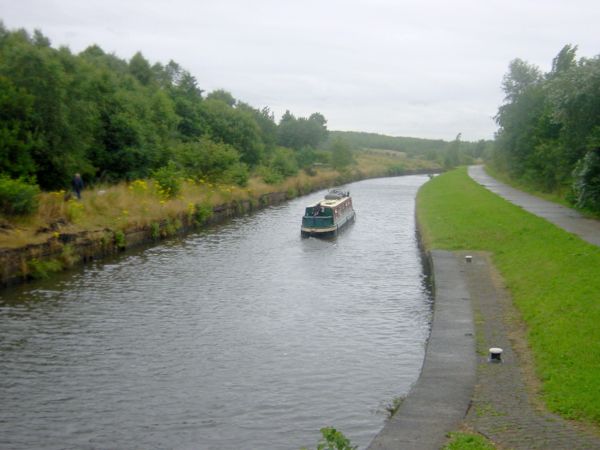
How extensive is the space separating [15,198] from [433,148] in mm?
151981

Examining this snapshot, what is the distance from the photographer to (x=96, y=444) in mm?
9797

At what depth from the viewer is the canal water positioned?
1036cm

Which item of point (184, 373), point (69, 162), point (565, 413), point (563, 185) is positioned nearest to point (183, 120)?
point (69, 162)

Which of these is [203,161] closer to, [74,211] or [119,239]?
[119,239]

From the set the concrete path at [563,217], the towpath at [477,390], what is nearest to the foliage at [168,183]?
the concrete path at [563,217]

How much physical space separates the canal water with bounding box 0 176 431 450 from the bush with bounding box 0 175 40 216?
2859 mm

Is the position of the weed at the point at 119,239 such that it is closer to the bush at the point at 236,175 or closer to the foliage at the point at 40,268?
the foliage at the point at 40,268

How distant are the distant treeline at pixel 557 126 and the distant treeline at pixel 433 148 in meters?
64.0

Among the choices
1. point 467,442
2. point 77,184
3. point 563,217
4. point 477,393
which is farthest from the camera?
point 77,184

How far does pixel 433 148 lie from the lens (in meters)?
168

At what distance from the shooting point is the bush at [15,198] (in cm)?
2242

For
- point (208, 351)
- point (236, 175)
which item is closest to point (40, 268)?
point (208, 351)

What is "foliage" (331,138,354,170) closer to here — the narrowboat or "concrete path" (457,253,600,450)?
the narrowboat

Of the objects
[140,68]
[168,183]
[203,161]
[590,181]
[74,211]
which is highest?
[140,68]
